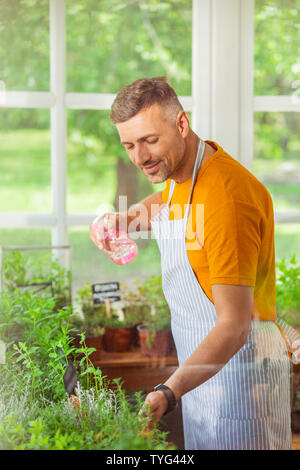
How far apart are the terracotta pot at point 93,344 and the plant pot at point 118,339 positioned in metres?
0.02

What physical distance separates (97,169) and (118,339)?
39 centimetres

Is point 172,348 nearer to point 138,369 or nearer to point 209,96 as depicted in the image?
point 138,369

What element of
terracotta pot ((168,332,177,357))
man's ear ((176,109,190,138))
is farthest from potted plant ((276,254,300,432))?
man's ear ((176,109,190,138))

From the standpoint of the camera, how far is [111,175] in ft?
3.32

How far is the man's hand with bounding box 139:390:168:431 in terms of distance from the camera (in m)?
0.81

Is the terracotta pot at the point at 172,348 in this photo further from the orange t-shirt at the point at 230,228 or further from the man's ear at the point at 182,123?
the man's ear at the point at 182,123

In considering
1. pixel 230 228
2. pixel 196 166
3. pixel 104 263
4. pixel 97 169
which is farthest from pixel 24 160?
pixel 230 228

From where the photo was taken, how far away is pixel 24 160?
1058mm

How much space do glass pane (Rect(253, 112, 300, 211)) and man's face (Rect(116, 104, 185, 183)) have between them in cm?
20

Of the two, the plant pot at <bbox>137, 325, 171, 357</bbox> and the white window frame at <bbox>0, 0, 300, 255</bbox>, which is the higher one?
the white window frame at <bbox>0, 0, 300, 255</bbox>

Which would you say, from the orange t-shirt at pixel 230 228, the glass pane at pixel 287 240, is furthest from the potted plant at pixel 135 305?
the glass pane at pixel 287 240

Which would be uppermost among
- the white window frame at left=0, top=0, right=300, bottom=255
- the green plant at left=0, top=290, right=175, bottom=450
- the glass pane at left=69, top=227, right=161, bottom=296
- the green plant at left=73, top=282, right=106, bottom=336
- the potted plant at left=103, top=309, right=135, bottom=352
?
the white window frame at left=0, top=0, right=300, bottom=255

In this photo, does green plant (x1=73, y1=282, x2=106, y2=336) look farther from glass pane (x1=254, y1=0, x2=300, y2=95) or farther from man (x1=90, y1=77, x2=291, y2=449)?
glass pane (x1=254, y1=0, x2=300, y2=95)
